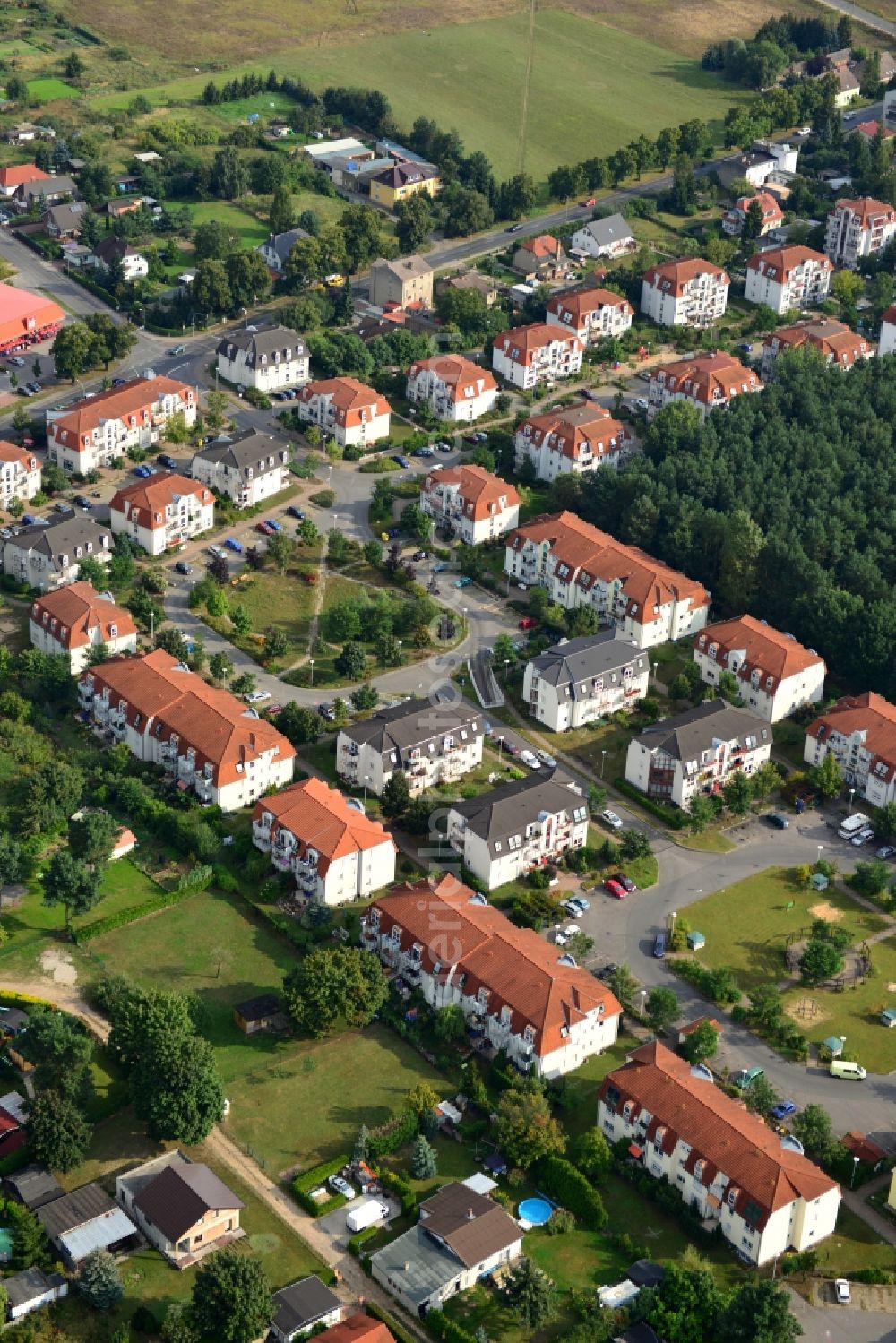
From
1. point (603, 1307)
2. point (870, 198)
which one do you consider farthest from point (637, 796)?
point (870, 198)

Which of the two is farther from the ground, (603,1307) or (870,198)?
(870,198)

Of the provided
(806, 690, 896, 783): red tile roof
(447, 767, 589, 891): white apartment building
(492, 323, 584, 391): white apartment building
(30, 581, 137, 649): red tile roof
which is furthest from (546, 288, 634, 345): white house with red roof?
(447, 767, 589, 891): white apartment building

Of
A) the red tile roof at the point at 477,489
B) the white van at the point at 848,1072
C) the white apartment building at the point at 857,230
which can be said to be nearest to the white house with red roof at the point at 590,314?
the white apartment building at the point at 857,230

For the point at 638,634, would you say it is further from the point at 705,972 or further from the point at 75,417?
the point at 75,417

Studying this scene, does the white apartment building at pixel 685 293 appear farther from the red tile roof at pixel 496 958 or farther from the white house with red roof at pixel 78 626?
the red tile roof at pixel 496 958

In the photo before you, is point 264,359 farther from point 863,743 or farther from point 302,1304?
point 302,1304

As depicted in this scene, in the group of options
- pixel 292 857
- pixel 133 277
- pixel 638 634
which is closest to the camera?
pixel 292 857

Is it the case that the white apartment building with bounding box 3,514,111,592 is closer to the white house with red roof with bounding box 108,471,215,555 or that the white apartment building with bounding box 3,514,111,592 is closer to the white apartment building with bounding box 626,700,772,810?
the white house with red roof with bounding box 108,471,215,555

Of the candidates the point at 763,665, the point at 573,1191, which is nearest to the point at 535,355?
the point at 763,665
